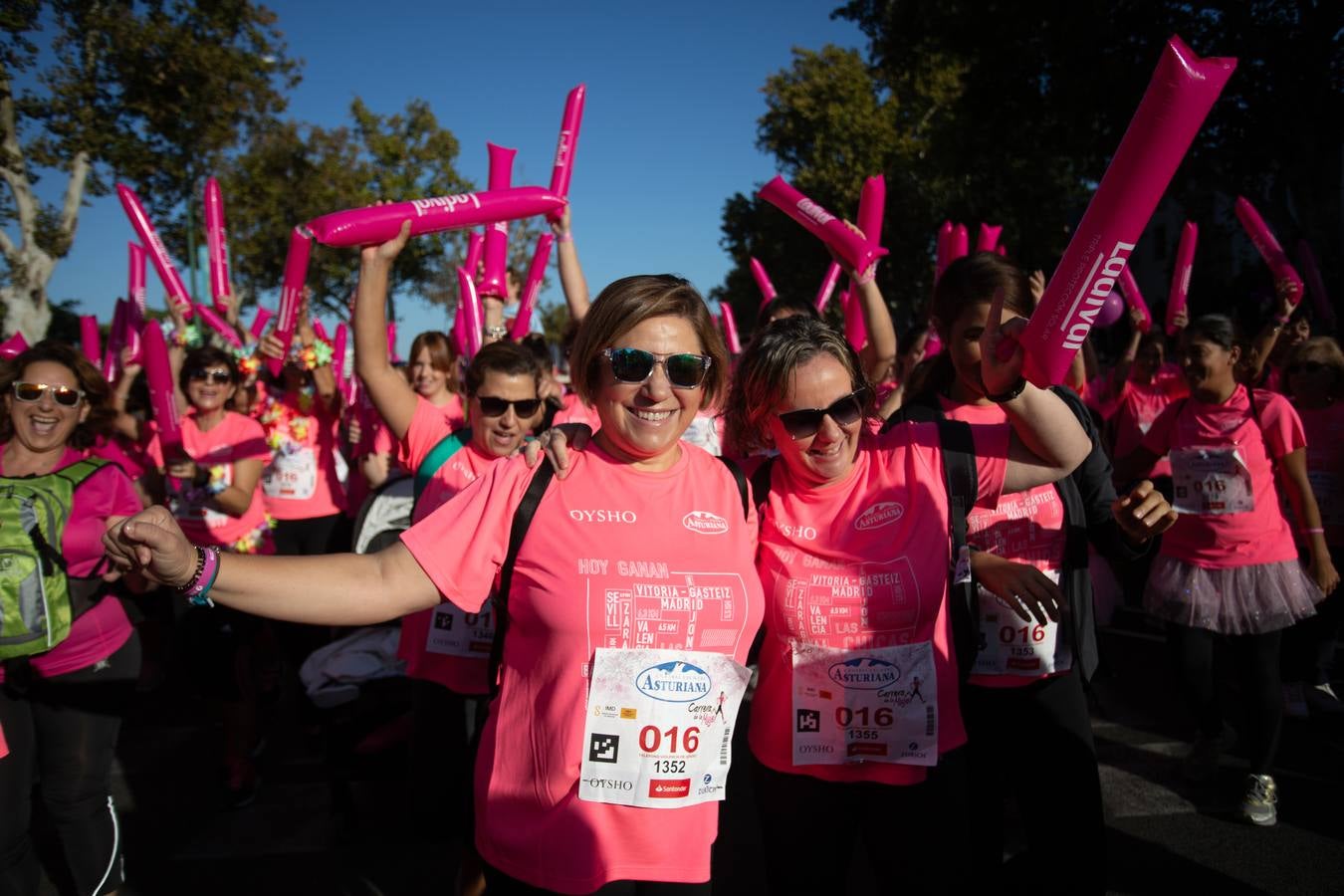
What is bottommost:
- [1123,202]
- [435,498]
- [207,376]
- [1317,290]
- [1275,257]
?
[435,498]

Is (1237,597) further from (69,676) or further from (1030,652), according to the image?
(69,676)

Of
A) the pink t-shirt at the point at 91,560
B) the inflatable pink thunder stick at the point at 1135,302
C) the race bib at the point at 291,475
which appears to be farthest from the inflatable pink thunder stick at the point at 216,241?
the inflatable pink thunder stick at the point at 1135,302

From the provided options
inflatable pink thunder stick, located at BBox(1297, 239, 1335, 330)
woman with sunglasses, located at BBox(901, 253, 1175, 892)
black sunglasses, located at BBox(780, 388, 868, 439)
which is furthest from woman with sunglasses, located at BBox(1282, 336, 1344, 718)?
black sunglasses, located at BBox(780, 388, 868, 439)

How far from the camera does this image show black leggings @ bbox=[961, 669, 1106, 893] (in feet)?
7.93

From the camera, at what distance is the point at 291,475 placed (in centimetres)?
539

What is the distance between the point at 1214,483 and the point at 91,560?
4.70 metres

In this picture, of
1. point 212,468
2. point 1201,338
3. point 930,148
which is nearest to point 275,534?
point 212,468

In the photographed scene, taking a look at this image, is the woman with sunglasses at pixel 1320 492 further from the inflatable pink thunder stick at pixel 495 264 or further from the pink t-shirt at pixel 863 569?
the inflatable pink thunder stick at pixel 495 264

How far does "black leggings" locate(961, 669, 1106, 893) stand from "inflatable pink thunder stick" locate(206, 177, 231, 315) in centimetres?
505

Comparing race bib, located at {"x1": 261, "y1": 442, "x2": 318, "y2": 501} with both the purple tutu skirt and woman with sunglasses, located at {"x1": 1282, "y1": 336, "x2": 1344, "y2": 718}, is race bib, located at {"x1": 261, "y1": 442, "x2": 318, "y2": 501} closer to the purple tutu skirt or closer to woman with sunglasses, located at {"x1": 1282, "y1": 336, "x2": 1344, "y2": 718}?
the purple tutu skirt

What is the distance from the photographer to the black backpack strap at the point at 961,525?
2209 millimetres

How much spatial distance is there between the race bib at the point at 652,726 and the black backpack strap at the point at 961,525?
71 cm

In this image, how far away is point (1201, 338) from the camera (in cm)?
395

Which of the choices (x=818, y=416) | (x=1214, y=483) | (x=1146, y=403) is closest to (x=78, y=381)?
(x=818, y=416)
